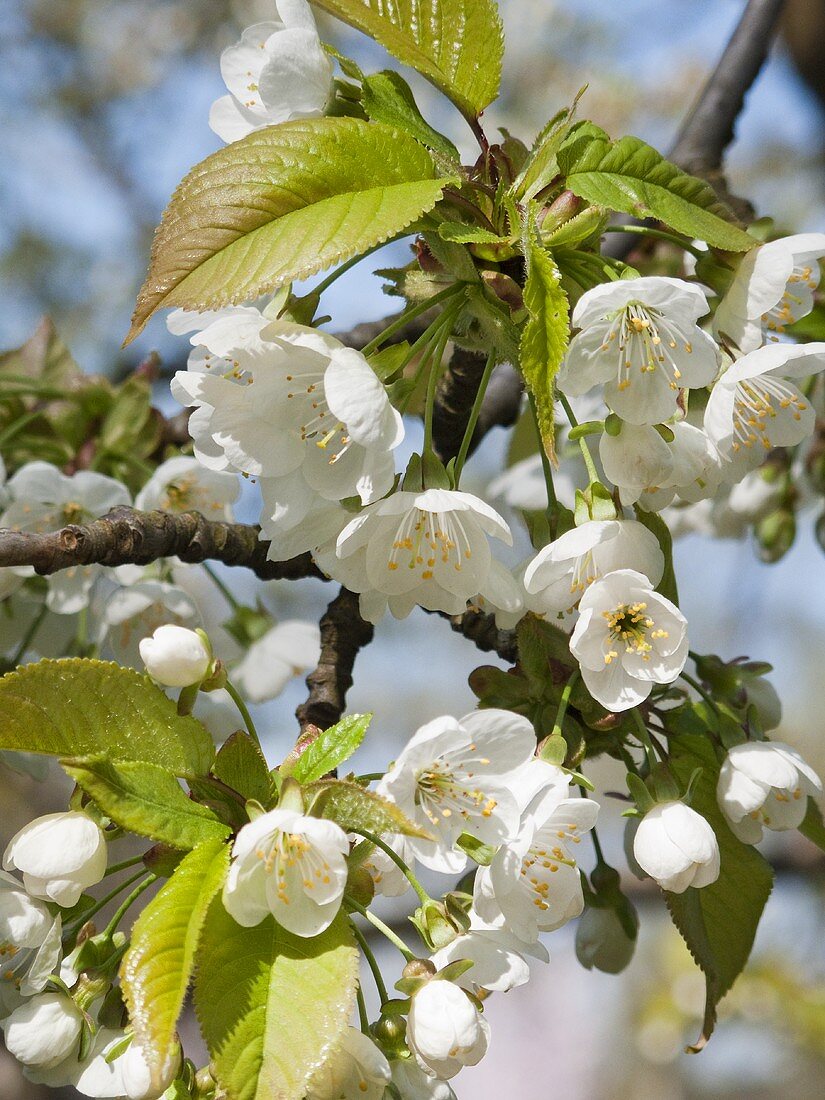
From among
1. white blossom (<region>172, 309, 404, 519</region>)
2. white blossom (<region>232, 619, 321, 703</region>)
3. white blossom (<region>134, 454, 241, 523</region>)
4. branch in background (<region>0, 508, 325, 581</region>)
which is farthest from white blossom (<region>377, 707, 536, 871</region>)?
white blossom (<region>134, 454, 241, 523</region>)

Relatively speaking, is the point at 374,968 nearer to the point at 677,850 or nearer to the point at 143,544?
the point at 677,850

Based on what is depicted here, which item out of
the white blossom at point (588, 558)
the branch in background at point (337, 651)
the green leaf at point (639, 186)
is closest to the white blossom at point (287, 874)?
the white blossom at point (588, 558)

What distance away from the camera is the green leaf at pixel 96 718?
94 cm

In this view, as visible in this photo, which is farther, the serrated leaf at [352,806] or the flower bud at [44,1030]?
the flower bud at [44,1030]

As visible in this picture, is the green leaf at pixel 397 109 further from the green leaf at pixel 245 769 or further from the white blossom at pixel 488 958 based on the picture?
the white blossom at pixel 488 958

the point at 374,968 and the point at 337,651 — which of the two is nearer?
the point at 374,968

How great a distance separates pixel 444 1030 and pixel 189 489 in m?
1.10

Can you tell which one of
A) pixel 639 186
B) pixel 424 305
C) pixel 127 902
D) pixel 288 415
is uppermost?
pixel 639 186

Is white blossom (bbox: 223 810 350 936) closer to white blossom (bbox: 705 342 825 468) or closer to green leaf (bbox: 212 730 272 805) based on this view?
green leaf (bbox: 212 730 272 805)

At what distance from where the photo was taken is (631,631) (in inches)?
42.1

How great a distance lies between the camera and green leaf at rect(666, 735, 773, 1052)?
47.5 inches

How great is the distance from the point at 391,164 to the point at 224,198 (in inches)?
6.8

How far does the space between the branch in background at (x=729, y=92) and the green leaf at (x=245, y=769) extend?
1538 mm


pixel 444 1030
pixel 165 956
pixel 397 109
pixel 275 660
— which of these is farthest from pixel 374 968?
pixel 397 109
